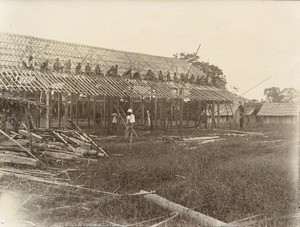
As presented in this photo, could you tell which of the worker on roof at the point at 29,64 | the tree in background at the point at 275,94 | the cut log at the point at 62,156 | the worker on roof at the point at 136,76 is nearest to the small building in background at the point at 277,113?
the worker on roof at the point at 136,76

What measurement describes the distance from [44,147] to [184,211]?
6.43 meters

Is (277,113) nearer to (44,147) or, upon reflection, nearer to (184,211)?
(44,147)

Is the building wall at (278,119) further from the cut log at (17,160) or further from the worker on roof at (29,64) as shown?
the cut log at (17,160)

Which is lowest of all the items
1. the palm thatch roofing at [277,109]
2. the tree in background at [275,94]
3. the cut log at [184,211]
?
the cut log at [184,211]

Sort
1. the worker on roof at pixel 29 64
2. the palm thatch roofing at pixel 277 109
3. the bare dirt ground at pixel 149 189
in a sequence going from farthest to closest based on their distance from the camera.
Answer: the palm thatch roofing at pixel 277 109, the worker on roof at pixel 29 64, the bare dirt ground at pixel 149 189

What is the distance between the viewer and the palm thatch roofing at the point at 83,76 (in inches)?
723

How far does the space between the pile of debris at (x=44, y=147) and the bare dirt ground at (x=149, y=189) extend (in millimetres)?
299

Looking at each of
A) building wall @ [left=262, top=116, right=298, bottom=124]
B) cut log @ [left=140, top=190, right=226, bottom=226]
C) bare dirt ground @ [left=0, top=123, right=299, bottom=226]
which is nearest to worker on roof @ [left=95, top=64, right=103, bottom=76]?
bare dirt ground @ [left=0, top=123, right=299, bottom=226]

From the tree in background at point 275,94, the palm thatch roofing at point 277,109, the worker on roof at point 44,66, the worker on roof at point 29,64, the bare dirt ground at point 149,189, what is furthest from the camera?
the tree in background at point 275,94

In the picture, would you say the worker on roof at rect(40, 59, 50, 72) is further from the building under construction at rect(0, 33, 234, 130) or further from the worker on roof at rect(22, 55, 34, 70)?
the worker on roof at rect(22, 55, 34, 70)

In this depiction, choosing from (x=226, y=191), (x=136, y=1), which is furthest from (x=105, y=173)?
(x=136, y=1)

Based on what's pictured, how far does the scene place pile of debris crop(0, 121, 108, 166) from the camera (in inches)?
404

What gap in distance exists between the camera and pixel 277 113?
148 feet

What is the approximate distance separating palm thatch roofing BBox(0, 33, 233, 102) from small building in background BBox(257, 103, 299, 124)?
678 inches
